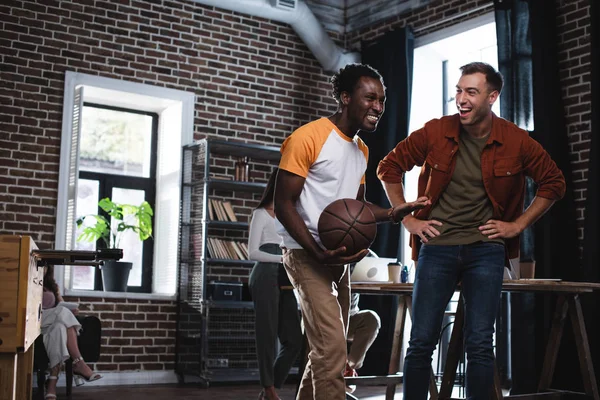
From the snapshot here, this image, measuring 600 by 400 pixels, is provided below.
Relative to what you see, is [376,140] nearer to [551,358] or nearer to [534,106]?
[534,106]

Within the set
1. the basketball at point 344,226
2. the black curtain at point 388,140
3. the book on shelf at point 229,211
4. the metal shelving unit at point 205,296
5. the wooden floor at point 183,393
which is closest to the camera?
the basketball at point 344,226

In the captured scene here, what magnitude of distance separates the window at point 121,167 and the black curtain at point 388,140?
6.66 feet

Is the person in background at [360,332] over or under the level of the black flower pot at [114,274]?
under

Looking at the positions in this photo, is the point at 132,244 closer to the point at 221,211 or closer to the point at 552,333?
the point at 221,211

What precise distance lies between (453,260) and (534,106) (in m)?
3.15

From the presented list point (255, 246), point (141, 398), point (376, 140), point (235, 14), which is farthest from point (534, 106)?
point (141, 398)

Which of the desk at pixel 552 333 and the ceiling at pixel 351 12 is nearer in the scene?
the desk at pixel 552 333

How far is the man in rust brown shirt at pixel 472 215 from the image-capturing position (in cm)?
311

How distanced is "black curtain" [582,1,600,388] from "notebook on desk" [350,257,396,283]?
1.59m

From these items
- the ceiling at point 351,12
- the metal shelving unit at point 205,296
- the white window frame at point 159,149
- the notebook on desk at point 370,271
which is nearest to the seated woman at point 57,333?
the white window frame at point 159,149

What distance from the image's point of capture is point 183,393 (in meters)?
5.86

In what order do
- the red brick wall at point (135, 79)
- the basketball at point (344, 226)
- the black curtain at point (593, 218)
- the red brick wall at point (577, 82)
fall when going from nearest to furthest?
the basketball at point (344, 226) < the black curtain at point (593, 218) < the red brick wall at point (577, 82) < the red brick wall at point (135, 79)

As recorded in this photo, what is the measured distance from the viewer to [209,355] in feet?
22.2

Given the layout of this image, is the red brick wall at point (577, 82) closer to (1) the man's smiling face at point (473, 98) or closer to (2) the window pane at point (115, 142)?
(1) the man's smiling face at point (473, 98)
